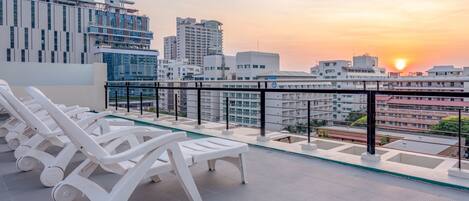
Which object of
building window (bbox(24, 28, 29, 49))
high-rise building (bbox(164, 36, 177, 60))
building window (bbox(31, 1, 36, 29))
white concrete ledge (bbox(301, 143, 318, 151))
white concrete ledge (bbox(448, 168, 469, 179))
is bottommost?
white concrete ledge (bbox(448, 168, 469, 179))

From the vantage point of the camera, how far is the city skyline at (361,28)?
9531 millimetres

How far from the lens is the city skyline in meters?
9.53

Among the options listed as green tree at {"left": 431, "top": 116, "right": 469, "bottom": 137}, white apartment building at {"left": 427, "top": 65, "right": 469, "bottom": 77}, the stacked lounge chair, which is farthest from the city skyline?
the stacked lounge chair

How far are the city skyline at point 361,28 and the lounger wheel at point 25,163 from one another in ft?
24.9

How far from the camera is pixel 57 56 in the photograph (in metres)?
52.3

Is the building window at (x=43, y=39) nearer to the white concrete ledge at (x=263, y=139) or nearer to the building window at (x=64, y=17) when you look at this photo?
the building window at (x=64, y=17)

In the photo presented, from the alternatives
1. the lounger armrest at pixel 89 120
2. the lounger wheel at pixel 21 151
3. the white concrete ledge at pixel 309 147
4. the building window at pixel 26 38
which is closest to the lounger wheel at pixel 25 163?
the lounger wheel at pixel 21 151

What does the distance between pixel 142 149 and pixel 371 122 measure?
2.37m

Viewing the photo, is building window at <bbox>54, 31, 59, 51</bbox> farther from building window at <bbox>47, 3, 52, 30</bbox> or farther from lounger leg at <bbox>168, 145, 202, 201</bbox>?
lounger leg at <bbox>168, 145, 202, 201</bbox>

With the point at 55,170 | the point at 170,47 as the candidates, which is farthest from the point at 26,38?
the point at 55,170

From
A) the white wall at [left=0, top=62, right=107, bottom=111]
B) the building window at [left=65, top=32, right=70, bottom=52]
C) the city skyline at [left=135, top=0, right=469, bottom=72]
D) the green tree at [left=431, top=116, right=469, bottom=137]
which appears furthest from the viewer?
the building window at [left=65, top=32, right=70, bottom=52]

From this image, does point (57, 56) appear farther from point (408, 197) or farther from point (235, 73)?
point (408, 197)

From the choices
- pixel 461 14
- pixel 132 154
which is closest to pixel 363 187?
pixel 132 154

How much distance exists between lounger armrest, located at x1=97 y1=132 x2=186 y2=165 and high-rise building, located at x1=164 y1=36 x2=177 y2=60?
30.6 m
